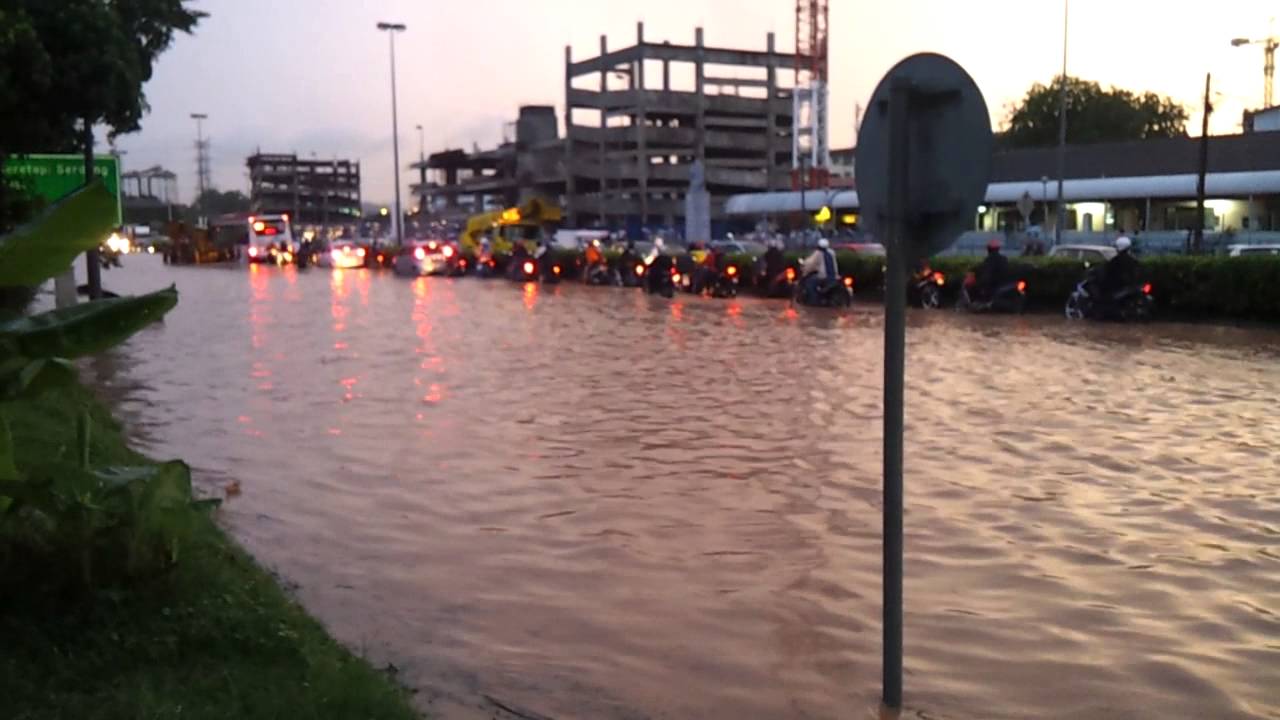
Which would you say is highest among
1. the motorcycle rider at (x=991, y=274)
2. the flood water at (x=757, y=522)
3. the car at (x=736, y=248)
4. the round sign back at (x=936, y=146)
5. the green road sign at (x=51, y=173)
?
the green road sign at (x=51, y=173)

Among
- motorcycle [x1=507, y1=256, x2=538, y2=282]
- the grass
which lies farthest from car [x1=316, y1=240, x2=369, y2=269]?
the grass

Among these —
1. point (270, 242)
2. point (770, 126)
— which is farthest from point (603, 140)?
point (270, 242)

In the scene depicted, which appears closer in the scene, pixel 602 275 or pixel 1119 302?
pixel 1119 302

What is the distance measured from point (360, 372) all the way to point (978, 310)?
1283 centimetres

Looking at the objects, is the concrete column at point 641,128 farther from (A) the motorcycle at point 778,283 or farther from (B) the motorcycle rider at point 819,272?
(B) the motorcycle rider at point 819,272

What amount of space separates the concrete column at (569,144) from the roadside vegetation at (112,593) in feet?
284

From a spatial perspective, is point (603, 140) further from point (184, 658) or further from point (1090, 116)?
point (184, 658)

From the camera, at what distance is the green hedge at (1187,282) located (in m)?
20.5

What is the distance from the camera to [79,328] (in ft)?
14.7

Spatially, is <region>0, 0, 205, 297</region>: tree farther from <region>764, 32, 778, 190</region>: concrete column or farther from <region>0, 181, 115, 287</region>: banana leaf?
<region>764, 32, 778, 190</region>: concrete column

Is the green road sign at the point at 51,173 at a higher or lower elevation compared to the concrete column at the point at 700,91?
lower

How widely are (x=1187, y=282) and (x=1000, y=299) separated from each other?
10.8 ft

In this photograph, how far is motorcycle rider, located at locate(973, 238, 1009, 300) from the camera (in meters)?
23.5

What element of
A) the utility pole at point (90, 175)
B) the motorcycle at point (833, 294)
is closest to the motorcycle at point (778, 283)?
the motorcycle at point (833, 294)
